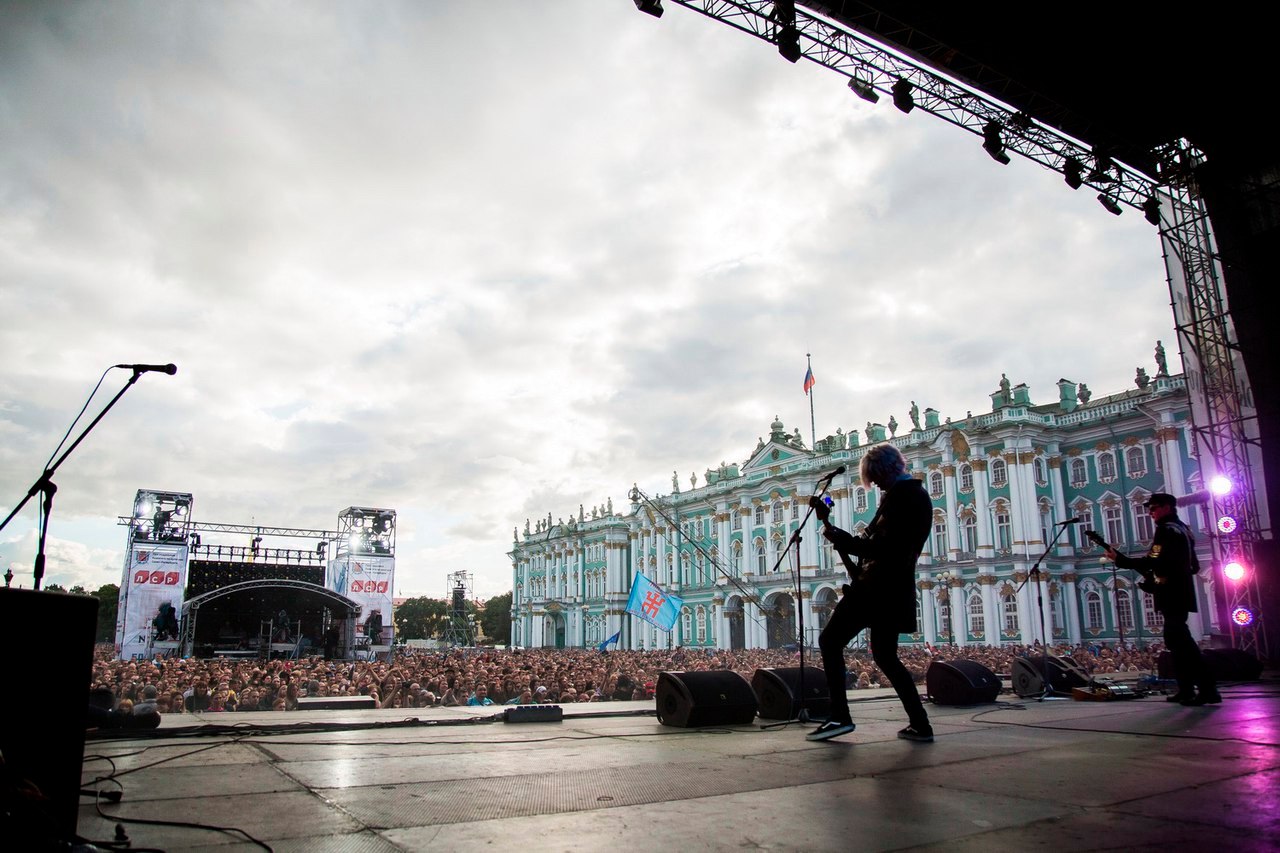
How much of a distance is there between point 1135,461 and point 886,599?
135ft

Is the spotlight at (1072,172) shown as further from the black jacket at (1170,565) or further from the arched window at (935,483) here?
the arched window at (935,483)

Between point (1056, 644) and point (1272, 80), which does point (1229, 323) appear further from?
point (1056, 644)

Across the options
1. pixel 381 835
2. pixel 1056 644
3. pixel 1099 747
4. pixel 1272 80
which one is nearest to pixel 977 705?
pixel 1099 747

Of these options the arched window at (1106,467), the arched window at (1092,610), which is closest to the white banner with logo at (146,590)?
the arched window at (1092,610)

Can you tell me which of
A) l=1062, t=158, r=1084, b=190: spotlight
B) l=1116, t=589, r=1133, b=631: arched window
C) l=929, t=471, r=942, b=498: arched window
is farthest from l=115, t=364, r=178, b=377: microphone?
l=929, t=471, r=942, b=498: arched window

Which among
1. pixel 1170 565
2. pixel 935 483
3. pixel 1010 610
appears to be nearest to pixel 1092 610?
pixel 1010 610

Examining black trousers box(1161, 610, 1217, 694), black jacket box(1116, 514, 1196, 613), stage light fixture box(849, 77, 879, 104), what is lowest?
black trousers box(1161, 610, 1217, 694)

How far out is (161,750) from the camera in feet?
15.7

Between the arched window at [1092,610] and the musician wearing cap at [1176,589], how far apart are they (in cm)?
3674

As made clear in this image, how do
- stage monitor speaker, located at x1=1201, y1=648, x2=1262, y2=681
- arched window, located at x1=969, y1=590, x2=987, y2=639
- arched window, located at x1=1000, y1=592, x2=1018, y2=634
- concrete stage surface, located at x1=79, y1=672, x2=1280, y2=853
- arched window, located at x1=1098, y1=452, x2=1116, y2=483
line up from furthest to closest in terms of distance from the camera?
arched window, located at x1=969, y1=590, x2=987, y2=639 → arched window, located at x1=1000, y1=592, x2=1018, y2=634 → arched window, located at x1=1098, y1=452, x2=1116, y2=483 → stage monitor speaker, located at x1=1201, y1=648, x2=1262, y2=681 → concrete stage surface, located at x1=79, y1=672, x2=1280, y2=853

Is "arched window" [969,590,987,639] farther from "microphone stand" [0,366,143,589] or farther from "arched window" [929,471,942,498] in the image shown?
"microphone stand" [0,366,143,589]

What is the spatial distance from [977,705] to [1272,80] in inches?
393

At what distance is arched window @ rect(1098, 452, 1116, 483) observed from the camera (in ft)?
133

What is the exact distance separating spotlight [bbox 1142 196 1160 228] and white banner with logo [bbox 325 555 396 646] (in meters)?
42.5
